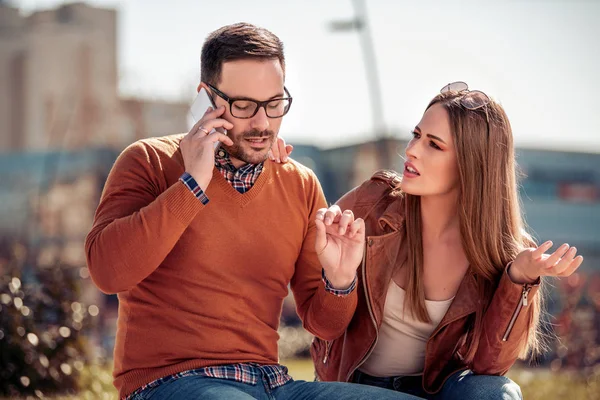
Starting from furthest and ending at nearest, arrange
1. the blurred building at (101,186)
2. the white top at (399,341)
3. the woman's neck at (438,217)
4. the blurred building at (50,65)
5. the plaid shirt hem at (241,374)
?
the blurred building at (50,65) < the blurred building at (101,186) < the woman's neck at (438,217) < the white top at (399,341) < the plaid shirt hem at (241,374)

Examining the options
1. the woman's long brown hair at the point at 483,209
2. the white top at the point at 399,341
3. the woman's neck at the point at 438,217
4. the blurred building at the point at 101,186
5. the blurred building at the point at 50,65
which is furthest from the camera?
the blurred building at the point at 50,65

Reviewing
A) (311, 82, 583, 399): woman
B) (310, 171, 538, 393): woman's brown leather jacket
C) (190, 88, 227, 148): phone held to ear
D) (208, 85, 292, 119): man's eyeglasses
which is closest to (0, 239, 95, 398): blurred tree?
Answer: (310, 171, 538, 393): woman's brown leather jacket

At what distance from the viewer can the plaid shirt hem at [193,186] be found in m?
3.86

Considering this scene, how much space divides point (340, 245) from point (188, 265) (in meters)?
0.76

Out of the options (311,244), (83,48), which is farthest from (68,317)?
(83,48)

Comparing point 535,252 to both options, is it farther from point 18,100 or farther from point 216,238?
point 18,100

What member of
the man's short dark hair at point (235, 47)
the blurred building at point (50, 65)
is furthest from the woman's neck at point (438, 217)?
the blurred building at point (50, 65)

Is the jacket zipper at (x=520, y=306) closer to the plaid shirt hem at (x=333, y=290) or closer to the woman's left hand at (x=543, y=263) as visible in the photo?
the woman's left hand at (x=543, y=263)

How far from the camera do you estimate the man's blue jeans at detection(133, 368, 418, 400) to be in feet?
12.5

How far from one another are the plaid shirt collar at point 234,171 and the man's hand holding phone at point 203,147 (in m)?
0.22

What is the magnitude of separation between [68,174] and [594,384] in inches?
1276

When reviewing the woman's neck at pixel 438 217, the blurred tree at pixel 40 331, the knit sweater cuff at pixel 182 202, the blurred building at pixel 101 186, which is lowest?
the blurred building at pixel 101 186

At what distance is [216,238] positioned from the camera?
418 centimetres

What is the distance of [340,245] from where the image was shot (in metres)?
4.29
